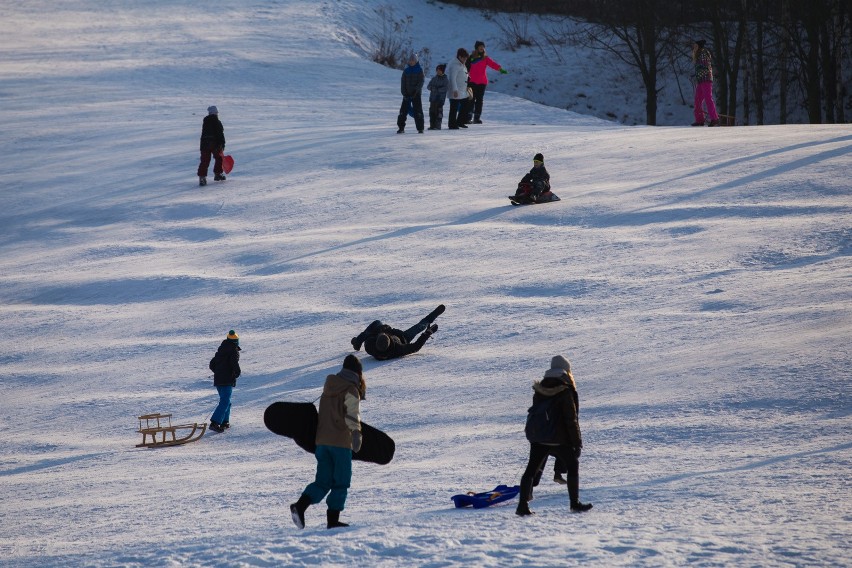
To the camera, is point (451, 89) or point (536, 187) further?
point (451, 89)

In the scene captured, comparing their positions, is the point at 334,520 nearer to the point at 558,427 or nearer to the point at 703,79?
the point at 558,427

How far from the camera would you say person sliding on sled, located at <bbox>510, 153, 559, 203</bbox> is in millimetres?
18078

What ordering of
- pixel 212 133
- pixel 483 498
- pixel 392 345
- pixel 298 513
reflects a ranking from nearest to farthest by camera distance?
1. pixel 298 513
2. pixel 483 498
3. pixel 392 345
4. pixel 212 133

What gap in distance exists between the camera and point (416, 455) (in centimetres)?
938

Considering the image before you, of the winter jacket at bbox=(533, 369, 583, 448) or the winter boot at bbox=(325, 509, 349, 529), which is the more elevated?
the winter jacket at bbox=(533, 369, 583, 448)

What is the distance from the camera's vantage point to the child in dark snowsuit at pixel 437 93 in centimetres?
2359

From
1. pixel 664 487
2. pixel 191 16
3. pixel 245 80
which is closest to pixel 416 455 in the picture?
pixel 664 487

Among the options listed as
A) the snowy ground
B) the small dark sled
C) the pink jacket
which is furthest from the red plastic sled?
the small dark sled

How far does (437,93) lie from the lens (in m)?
24.0

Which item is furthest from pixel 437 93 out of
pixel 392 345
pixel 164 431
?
pixel 164 431

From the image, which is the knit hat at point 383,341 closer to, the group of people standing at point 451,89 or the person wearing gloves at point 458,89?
the group of people standing at point 451,89

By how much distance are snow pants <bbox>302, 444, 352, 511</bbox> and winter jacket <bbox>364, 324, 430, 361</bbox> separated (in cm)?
497

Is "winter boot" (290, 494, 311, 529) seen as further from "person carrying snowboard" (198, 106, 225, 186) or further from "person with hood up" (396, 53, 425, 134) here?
"person with hood up" (396, 53, 425, 134)

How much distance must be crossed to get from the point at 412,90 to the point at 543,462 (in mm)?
16865
